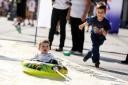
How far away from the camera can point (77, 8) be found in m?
12.7

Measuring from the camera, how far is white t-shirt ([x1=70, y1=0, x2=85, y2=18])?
12.7 metres

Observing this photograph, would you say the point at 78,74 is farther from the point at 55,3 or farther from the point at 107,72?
the point at 55,3

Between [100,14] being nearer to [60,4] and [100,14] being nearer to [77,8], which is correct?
[77,8]

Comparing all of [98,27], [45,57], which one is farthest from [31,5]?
[45,57]

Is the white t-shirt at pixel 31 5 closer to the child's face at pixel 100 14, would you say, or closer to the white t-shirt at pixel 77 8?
the white t-shirt at pixel 77 8

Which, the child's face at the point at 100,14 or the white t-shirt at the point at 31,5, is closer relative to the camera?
the child's face at the point at 100,14

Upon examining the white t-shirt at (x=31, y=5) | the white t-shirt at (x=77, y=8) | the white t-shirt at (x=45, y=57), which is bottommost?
the white t-shirt at (x=31, y=5)

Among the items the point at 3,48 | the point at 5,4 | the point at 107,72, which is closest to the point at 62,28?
the point at 3,48

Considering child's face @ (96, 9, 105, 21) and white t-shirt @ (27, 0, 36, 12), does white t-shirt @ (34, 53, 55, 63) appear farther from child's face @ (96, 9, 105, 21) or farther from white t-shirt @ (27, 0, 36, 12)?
white t-shirt @ (27, 0, 36, 12)

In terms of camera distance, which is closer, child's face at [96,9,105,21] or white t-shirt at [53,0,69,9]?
child's face at [96,9,105,21]

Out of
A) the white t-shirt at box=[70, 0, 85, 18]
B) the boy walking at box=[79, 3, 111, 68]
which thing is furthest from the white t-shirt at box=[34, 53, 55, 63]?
the white t-shirt at box=[70, 0, 85, 18]

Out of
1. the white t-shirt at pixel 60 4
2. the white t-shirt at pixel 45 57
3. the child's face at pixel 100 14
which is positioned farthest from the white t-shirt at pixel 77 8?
the white t-shirt at pixel 45 57

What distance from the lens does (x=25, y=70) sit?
860cm

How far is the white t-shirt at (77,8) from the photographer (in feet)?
41.6
